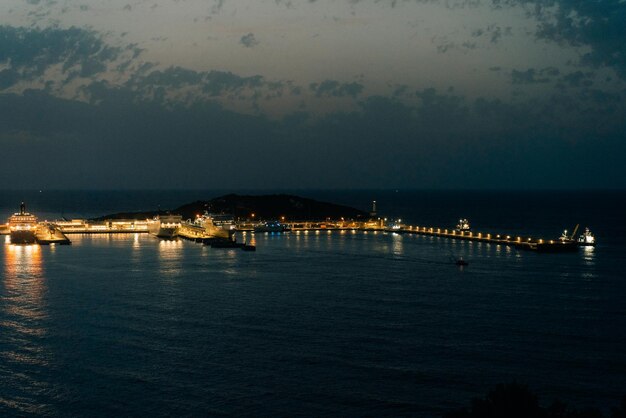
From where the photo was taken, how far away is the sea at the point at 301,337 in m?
22.1

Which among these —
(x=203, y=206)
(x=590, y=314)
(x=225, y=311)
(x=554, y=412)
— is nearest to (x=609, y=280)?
(x=590, y=314)

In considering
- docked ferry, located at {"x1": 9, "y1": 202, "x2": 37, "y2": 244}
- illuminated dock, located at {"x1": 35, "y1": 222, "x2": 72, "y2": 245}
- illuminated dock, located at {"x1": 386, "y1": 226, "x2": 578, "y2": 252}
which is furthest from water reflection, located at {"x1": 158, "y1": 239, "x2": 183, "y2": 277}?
illuminated dock, located at {"x1": 386, "y1": 226, "x2": 578, "y2": 252}

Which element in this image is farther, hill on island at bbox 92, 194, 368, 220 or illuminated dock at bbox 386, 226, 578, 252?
hill on island at bbox 92, 194, 368, 220

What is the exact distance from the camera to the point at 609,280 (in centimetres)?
4512

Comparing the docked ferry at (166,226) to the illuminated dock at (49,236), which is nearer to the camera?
the illuminated dock at (49,236)

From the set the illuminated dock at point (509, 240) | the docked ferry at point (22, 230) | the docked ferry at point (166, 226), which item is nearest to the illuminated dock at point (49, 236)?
the docked ferry at point (22, 230)

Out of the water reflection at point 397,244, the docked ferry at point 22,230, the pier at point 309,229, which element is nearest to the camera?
the water reflection at point 397,244

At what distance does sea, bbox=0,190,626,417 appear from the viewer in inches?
869

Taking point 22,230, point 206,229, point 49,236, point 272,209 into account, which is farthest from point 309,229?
point 22,230

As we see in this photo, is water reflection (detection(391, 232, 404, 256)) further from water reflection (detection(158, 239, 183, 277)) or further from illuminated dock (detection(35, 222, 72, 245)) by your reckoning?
illuminated dock (detection(35, 222, 72, 245))

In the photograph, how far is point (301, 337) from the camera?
93.7 ft

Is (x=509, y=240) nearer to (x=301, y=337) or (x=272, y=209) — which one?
(x=301, y=337)

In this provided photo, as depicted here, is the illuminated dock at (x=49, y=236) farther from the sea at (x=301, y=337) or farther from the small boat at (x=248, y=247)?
the sea at (x=301, y=337)

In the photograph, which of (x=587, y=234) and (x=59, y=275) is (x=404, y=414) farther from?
(x=587, y=234)
